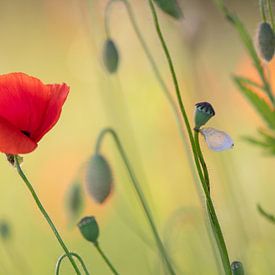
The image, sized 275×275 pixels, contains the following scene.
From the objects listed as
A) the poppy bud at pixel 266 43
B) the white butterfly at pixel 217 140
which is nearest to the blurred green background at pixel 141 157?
the poppy bud at pixel 266 43

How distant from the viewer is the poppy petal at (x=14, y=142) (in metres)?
0.85

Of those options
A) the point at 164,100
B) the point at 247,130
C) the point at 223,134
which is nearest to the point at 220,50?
the point at 164,100

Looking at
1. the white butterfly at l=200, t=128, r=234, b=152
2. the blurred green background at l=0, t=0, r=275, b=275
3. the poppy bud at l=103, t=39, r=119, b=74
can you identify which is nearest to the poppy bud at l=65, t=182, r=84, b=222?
the blurred green background at l=0, t=0, r=275, b=275

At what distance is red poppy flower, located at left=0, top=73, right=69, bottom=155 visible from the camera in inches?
34.1

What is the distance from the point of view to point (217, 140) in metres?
0.81

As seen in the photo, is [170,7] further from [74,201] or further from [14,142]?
[74,201]

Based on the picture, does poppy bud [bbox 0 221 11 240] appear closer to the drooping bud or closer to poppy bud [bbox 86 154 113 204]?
poppy bud [bbox 86 154 113 204]

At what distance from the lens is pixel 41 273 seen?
1.82 metres

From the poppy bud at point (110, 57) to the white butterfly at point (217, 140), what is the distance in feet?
1.15

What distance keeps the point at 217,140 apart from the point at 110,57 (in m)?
0.40

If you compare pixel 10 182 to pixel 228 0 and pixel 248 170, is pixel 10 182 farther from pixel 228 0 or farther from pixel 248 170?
pixel 228 0

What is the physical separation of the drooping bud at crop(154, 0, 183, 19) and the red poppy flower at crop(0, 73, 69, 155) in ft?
0.42

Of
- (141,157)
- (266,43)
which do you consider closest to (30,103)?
(266,43)

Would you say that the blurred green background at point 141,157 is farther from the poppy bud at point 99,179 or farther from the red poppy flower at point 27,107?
the red poppy flower at point 27,107
